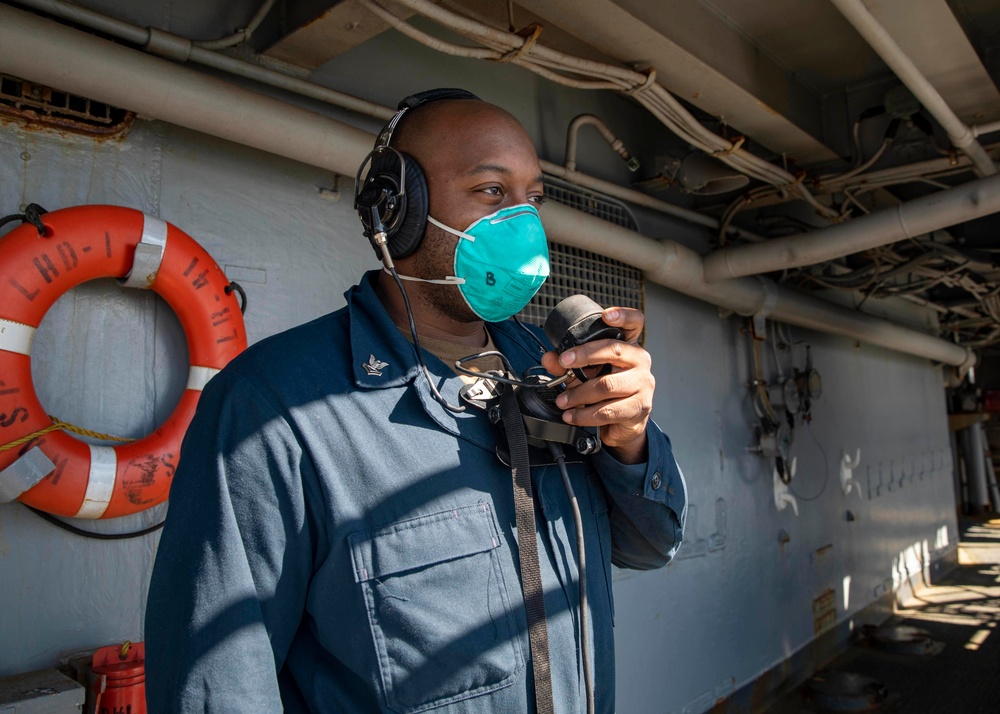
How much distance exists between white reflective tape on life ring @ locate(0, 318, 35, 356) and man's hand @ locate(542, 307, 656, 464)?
146 centimetres

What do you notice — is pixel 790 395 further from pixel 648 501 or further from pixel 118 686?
pixel 118 686

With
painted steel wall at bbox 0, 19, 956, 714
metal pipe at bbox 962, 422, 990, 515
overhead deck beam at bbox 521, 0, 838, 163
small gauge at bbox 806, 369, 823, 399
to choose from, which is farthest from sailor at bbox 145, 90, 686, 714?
metal pipe at bbox 962, 422, 990, 515

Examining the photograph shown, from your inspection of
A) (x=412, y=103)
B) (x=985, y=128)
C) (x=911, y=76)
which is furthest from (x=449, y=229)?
(x=985, y=128)

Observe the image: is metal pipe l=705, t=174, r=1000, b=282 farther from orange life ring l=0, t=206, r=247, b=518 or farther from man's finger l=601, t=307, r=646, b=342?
man's finger l=601, t=307, r=646, b=342

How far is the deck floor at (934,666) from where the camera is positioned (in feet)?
16.3

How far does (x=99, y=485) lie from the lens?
6.34 ft

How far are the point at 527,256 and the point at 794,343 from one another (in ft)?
16.8

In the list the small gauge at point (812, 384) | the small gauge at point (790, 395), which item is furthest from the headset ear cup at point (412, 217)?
the small gauge at point (812, 384)

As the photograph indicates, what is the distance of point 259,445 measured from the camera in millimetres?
992

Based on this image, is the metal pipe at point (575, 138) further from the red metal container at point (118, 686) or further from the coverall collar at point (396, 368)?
the red metal container at point (118, 686)

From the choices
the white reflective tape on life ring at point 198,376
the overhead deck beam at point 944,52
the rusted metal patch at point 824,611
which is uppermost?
the overhead deck beam at point 944,52

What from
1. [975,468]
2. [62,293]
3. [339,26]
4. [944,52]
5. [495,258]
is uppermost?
[944,52]

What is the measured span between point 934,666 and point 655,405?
→ 12.3 ft

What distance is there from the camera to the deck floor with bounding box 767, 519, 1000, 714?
16.3ft
